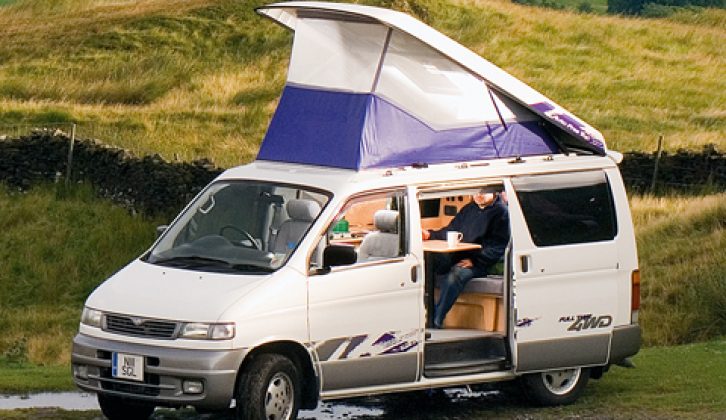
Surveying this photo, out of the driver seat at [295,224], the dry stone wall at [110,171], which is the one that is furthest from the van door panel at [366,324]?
the dry stone wall at [110,171]

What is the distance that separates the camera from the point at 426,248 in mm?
14406

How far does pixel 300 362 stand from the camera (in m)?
13.0

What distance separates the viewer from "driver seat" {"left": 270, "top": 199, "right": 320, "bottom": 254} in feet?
43.5

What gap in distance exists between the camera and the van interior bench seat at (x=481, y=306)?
14547 mm

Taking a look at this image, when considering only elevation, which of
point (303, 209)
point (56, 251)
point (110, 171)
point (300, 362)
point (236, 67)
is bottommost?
point (56, 251)

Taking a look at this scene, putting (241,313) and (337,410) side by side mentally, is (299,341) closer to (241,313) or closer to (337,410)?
(241,313)

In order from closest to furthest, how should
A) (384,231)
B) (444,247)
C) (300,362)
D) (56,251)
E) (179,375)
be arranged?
1. (179,375)
2. (300,362)
3. (384,231)
4. (444,247)
5. (56,251)

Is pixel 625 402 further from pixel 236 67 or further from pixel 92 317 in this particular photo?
pixel 236 67

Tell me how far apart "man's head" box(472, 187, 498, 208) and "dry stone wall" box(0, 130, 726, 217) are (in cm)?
1484

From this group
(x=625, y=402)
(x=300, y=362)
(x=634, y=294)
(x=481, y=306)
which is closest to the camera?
(x=300, y=362)

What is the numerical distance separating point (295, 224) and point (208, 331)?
141 cm

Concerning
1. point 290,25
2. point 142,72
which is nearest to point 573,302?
point 290,25

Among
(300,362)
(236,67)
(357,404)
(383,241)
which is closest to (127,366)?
(300,362)

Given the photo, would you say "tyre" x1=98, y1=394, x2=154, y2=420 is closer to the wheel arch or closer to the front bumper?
the front bumper
